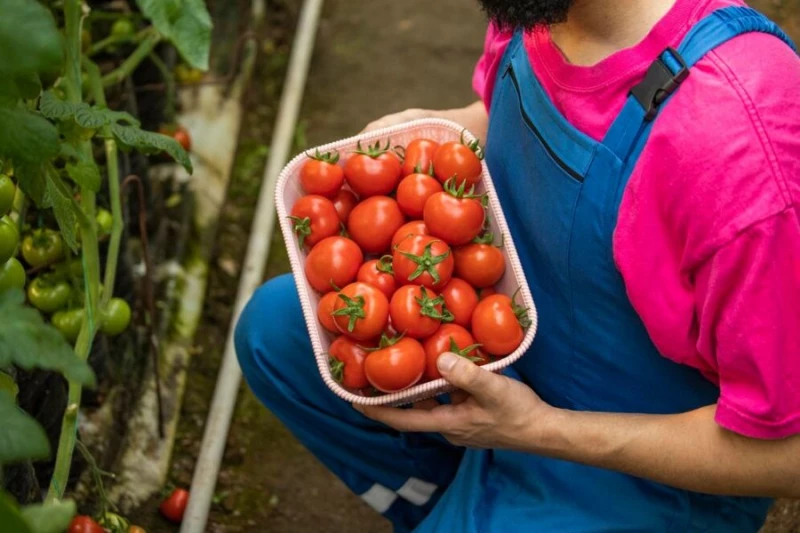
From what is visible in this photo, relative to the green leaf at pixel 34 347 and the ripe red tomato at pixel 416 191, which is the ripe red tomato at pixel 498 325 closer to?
the ripe red tomato at pixel 416 191

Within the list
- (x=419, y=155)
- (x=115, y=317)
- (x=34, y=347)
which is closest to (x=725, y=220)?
(x=419, y=155)

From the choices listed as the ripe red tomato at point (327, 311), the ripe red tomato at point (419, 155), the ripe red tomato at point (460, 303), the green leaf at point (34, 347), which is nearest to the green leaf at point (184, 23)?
the ripe red tomato at point (419, 155)

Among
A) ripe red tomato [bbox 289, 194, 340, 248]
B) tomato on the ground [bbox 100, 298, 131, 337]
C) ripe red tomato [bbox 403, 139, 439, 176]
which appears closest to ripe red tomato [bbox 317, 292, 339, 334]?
ripe red tomato [bbox 289, 194, 340, 248]

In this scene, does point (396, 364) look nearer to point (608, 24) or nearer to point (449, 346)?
point (449, 346)

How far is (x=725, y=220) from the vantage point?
1.08m

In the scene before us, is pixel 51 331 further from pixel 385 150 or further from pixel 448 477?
pixel 448 477

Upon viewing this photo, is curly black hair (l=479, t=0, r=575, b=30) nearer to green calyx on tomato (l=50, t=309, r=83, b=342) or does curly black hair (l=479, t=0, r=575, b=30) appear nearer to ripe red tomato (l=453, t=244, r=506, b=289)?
ripe red tomato (l=453, t=244, r=506, b=289)

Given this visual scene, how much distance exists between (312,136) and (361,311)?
1800 mm

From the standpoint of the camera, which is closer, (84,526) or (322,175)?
(322,175)

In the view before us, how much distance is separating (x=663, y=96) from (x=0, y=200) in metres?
0.88

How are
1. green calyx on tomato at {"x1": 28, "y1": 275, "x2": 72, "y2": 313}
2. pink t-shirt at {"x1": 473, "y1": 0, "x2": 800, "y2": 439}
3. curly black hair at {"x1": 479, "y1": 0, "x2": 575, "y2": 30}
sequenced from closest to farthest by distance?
1. pink t-shirt at {"x1": 473, "y1": 0, "x2": 800, "y2": 439}
2. curly black hair at {"x1": 479, "y1": 0, "x2": 575, "y2": 30}
3. green calyx on tomato at {"x1": 28, "y1": 275, "x2": 72, "y2": 313}

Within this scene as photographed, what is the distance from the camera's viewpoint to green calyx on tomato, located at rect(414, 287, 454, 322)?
1276 mm

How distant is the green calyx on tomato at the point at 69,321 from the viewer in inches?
66.3

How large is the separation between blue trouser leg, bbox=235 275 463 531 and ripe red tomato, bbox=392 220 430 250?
329 mm
